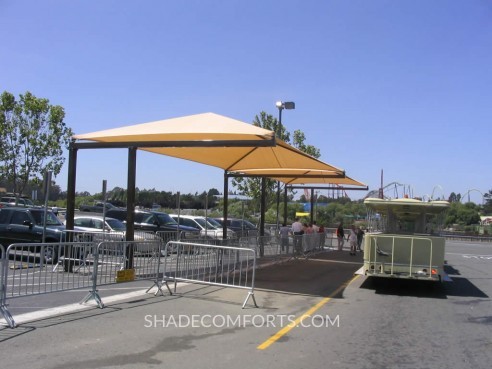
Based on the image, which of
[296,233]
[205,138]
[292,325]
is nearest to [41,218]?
[205,138]

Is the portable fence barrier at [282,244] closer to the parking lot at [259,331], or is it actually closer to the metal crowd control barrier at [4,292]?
the parking lot at [259,331]

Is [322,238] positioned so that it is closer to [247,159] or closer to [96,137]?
[247,159]

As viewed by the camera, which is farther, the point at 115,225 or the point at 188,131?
the point at 115,225

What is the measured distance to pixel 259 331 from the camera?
7672 millimetres

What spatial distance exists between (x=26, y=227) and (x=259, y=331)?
1145 centimetres

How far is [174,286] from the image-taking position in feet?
36.4

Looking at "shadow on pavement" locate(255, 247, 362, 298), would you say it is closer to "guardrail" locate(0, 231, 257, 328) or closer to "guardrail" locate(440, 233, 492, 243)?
"guardrail" locate(0, 231, 257, 328)

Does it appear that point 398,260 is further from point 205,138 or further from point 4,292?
point 4,292

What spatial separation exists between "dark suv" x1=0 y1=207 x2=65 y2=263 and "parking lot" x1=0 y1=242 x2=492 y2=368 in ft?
18.4

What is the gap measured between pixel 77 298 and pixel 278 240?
30.8ft

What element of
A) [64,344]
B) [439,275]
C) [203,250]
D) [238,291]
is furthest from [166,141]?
[439,275]

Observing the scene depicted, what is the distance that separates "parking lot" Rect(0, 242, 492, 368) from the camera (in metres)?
6.23

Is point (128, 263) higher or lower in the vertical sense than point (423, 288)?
higher

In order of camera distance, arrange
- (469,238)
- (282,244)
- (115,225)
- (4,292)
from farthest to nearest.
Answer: (469,238)
(115,225)
(282,244)
(4,292)
